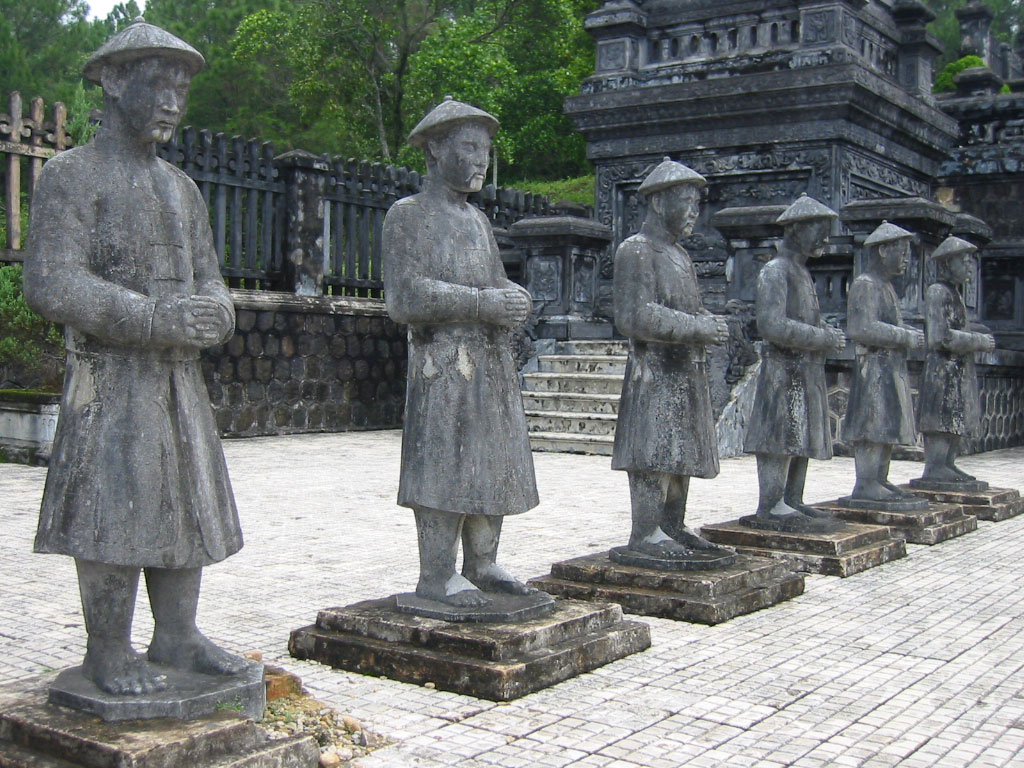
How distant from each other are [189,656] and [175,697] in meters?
0.26

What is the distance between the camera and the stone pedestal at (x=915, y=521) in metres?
8.52

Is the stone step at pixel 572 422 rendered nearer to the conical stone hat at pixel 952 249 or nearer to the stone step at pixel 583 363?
the stone step at pixel 583 363

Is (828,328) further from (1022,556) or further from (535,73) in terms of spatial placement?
(535,73)

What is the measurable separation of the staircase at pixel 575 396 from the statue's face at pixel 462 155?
821cm

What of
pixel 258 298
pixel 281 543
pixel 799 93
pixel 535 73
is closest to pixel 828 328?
pixel 281 543

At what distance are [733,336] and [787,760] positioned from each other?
1008cm

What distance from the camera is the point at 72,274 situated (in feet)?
12.2

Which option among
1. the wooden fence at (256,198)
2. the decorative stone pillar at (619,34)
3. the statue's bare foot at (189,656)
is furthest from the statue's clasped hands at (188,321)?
the decorative stone pillar at (619,34)

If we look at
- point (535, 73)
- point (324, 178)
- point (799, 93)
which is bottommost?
point (324, 178)

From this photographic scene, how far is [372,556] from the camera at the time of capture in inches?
292

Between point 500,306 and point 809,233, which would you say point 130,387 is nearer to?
point 500,306

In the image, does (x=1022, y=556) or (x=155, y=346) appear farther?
(x=1022, y=556)

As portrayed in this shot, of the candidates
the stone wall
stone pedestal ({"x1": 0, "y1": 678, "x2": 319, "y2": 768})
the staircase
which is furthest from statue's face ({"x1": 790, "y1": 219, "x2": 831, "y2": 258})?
the stone wall

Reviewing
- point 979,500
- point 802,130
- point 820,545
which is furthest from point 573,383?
point 820,545
